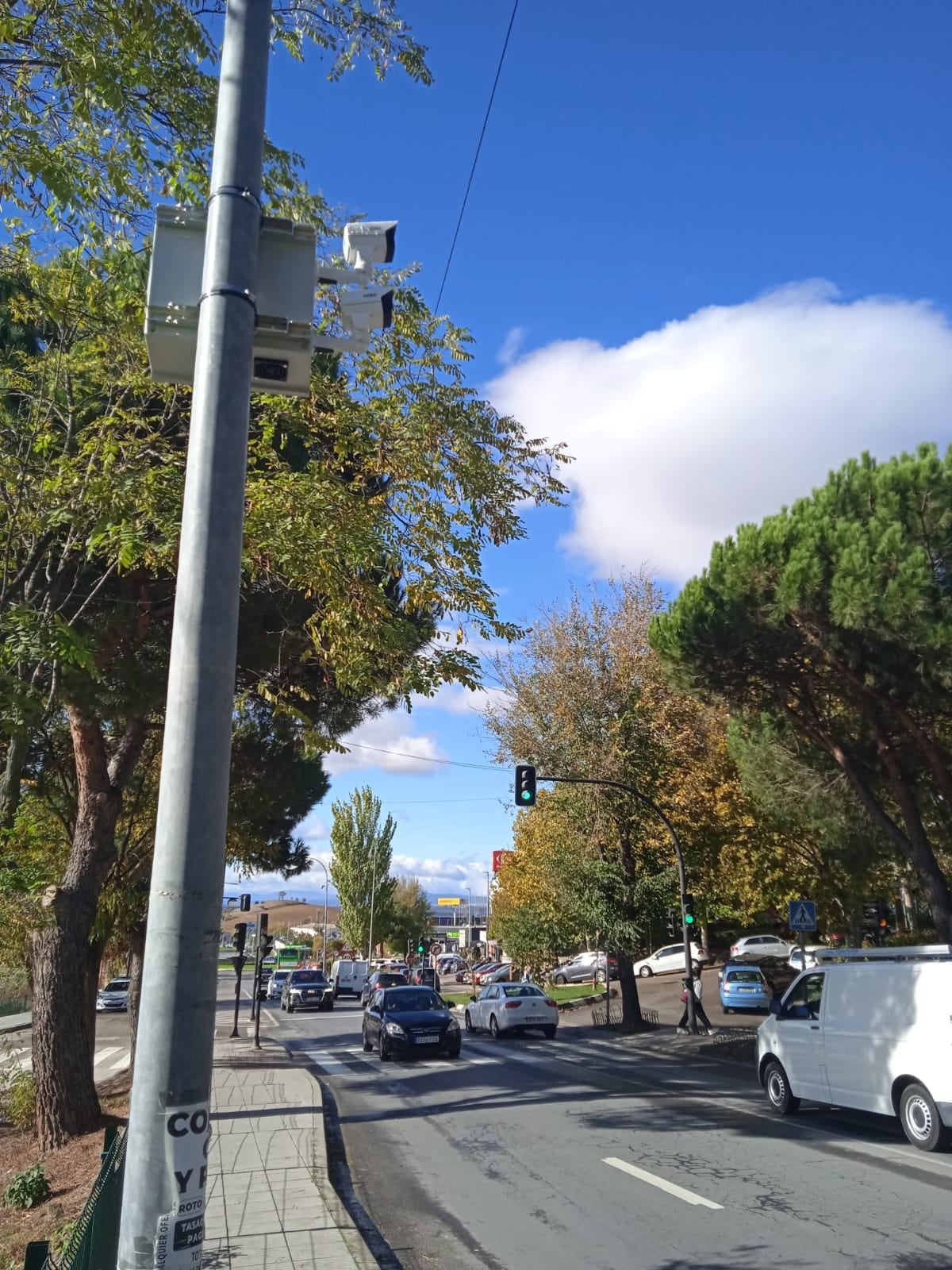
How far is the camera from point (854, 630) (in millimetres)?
15758

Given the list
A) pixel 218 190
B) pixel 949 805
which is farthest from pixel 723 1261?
pixel 949 805

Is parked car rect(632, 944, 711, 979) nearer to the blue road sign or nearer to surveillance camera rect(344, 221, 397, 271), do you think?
the blue road sign

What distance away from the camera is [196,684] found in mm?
3066

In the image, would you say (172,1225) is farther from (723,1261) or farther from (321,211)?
(321,211)

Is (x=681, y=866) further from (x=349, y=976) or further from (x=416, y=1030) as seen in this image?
(x=349, y=976)

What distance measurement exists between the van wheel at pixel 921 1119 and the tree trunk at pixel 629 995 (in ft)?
52.2

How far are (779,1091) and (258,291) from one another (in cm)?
1275

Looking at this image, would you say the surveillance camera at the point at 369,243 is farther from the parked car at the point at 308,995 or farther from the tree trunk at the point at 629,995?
the parked car at the point at 308,995

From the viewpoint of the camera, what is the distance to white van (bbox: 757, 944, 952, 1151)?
9.97 m

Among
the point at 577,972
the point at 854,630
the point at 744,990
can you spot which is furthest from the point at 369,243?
the point at 577,972

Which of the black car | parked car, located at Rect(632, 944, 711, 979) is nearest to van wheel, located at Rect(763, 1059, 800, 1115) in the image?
the black car

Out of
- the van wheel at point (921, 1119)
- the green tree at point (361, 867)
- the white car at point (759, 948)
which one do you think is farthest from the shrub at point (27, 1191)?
the green tree at point (361, 867)

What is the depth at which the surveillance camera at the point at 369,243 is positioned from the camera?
4551mm

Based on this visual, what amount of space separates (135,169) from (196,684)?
5.76 m
